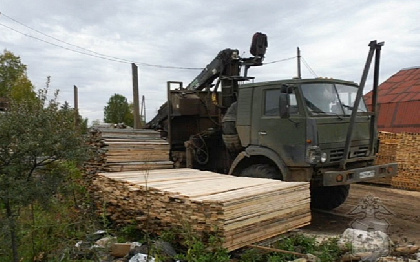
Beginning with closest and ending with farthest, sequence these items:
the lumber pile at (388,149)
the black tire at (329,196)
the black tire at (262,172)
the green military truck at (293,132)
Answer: the green military truck at (293,132), the black tire at (262,172), the black tire at (329,196), the lumber pile at (388,149)

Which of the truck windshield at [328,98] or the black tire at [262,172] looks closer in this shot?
the truck windshield at [328,98]

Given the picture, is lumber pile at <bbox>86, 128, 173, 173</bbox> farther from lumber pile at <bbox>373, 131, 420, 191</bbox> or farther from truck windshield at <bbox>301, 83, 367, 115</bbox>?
→ lumber pile at <bbox>373, 131, 420, 191</bbox>

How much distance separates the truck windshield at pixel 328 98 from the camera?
24.0ft

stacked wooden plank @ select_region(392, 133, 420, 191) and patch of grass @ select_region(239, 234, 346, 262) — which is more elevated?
stacked wooden plank @ select_region(392, 133, 420, 191)

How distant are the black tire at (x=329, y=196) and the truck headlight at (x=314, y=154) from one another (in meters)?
1.93

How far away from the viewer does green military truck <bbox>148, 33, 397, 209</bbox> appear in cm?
713

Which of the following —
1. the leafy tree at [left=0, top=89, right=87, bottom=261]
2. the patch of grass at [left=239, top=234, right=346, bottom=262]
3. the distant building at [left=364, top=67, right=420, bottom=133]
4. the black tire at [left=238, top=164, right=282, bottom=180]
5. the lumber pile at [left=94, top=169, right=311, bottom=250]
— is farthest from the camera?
the distant building at [left=364, top=67, right=420, bottom=133]

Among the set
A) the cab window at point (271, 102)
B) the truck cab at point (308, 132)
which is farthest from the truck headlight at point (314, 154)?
the cab window at point (271, 102)

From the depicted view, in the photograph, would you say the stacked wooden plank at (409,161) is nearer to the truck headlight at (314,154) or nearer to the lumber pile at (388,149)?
the lumber pile at (388,149)

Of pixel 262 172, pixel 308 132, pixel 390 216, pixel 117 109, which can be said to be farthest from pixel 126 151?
pixel 117 109

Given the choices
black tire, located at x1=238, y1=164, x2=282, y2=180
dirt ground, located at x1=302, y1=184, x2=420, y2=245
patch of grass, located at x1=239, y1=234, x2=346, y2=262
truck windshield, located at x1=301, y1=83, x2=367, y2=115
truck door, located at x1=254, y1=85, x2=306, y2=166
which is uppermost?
truck windshield, located at x1=301, y1=83, x2=367, y2=115

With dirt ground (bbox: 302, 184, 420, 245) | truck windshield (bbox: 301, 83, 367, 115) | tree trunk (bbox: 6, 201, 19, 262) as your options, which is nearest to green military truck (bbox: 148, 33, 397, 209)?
truck windshield (bbox: 301, 83, 367, 115)

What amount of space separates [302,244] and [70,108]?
11.7 ft

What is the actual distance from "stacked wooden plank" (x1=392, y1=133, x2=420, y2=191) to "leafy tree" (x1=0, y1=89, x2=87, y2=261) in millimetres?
9785
